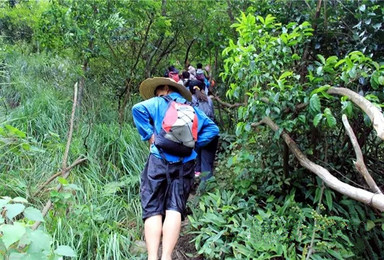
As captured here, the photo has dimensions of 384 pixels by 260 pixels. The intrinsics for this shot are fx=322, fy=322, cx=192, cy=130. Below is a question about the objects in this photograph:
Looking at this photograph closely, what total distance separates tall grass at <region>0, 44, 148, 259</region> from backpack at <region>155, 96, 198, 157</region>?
0.80 metres

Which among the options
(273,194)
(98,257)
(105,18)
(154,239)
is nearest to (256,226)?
(273,194)

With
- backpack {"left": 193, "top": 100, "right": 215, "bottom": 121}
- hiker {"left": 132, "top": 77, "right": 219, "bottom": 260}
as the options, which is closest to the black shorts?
hiker {"left": 132, "top": 77, "right": 219, "bottom": 260}

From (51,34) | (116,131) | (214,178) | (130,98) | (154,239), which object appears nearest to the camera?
(154,239)

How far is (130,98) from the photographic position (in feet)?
18.9

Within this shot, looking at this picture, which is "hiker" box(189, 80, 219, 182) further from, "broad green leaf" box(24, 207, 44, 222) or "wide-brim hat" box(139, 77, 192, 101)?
"broad green leaf" box(24, 207, 44, 222)

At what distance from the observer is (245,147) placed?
142 inches

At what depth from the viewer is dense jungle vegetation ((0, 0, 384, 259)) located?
8.00ft

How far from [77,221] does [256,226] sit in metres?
1.71

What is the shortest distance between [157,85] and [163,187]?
1017 millimetres

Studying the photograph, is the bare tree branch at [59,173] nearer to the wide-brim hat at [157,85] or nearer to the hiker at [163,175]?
the hiker at [163,175]

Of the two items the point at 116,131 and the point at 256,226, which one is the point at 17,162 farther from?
the point at 256,226

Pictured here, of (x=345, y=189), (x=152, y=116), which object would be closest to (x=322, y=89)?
(x=345, y=189)

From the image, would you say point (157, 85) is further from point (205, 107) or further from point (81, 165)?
point (81, 165)

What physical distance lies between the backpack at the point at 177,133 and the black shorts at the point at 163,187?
137mm
